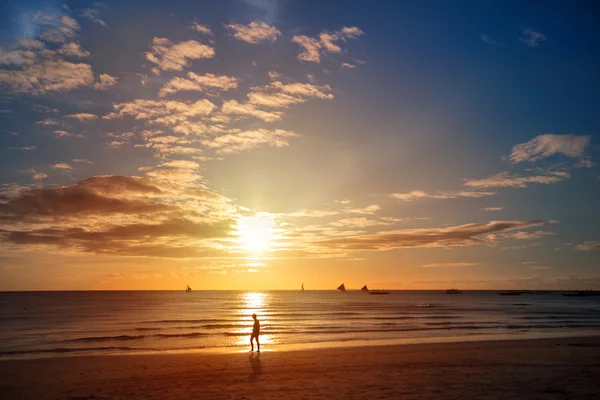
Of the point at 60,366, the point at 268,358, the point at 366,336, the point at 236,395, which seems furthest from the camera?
the point at 366,336

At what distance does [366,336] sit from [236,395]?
2975 cm

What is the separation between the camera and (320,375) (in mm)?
21594

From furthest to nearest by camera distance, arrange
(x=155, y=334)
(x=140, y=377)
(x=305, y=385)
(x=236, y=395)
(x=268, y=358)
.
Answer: (x=155, y=334) < (x=268, y=358) < (x=140, y=377) < (x=305, y=385) < (x=236, y=395)

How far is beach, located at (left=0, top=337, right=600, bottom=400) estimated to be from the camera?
18031 mm

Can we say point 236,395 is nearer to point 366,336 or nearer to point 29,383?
point 29,383

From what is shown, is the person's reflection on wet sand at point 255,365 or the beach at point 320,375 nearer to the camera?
the beach at point 320,375

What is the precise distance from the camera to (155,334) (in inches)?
1938

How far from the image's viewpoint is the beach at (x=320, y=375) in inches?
710

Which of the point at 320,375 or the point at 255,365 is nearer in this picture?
the point at 320,375

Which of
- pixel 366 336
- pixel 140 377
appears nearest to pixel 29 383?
pixel 140 377

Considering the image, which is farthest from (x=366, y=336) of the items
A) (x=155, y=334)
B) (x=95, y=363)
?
(x=95, y=363)

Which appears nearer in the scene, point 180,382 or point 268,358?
point 180,382

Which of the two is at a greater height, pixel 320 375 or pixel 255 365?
pixel 320 375

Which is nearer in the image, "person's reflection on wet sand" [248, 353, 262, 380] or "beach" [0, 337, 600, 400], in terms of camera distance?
"beach" [0, 337, 600, 400]
